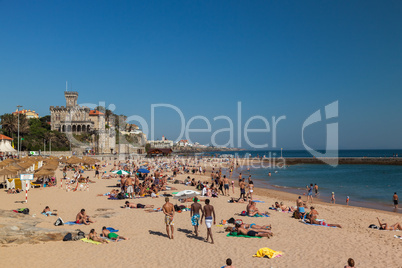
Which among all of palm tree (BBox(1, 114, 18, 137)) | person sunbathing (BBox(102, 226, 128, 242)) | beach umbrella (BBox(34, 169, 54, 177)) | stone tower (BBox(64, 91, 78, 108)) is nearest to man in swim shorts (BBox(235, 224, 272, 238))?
person sunbathing (BBox(102, 226, 128, 242))

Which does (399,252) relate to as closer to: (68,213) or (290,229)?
(290,229)

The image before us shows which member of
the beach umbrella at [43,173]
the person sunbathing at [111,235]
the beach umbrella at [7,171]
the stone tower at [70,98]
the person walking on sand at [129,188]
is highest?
the stone tower at [70,98]

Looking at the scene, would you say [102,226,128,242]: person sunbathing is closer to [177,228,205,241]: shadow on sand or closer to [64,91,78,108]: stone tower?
[177,228,205,241]: shadow on sand

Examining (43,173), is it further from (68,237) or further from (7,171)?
(68,237)

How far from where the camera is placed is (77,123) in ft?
258

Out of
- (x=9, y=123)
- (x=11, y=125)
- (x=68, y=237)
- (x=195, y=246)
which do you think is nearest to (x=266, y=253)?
(x=195, y=246)

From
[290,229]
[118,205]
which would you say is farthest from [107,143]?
[290,229]

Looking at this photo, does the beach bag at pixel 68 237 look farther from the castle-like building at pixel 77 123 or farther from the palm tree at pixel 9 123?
the castle-like building at pixel 77 123

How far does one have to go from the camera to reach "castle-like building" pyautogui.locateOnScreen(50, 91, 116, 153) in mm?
75812

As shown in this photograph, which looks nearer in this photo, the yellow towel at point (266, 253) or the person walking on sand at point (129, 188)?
the yellow towel at point (266, 253)

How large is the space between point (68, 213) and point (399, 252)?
1148 cm

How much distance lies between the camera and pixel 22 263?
6723mm

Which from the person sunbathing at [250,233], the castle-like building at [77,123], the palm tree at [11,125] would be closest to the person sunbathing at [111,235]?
the person sunbathing at [250,233]

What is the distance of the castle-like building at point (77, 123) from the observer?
7581 cm
